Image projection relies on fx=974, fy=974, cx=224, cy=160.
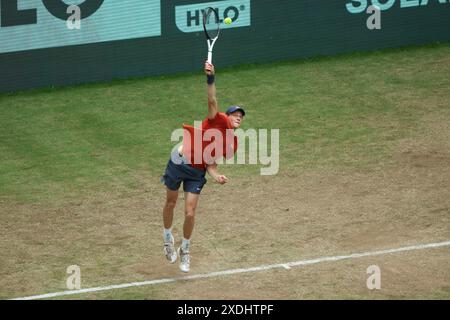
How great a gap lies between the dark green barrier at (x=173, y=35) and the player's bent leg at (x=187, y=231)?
870 cm

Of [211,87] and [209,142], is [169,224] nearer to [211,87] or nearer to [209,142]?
[209,142]

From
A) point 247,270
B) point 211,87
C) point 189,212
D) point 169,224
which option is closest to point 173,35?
point 169,224


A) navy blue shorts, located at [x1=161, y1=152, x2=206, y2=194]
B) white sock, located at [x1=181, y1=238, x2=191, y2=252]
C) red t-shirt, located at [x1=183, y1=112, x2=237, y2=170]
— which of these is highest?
red t-shirt, located at [x1=183, y1=112, x2=237, y2=170]

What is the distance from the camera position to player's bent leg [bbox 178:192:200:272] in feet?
42.0

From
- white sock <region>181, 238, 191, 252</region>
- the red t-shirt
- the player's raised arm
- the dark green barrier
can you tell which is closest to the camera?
the player's raised arm

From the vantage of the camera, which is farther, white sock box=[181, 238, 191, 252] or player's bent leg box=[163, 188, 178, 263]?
player's bent leg box=[163, 188, 178, 263]

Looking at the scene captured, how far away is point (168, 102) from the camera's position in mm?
20109

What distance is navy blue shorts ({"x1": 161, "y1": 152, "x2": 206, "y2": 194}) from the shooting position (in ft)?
42.2

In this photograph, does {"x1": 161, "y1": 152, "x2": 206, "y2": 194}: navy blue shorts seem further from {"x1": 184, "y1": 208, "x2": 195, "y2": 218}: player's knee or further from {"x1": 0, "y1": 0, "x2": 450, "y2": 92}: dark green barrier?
{"x1": 0, "y1": 0, "x2": 450, "y2": 92}: dark green barrier

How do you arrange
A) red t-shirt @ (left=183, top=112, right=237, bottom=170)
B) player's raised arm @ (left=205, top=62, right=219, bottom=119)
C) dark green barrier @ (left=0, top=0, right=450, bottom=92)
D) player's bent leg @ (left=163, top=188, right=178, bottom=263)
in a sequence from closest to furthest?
player's raised arm @ (left=205, top=62, right=219, bottom=119) → red t-shirt @ (left=183, top=112, right=237, bottom=170) → player's bent leg @ (left=163, top=188, right=178, bottom=263) → dark green barrier @ (left=0, top=0, right=450, bottom=92)

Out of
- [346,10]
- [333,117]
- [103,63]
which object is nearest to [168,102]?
[103,63]

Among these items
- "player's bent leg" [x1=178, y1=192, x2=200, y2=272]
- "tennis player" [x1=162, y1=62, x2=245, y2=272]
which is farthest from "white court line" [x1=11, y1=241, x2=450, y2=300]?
"tennis player" [x1=162, y1=62, x2=245, y2=272]

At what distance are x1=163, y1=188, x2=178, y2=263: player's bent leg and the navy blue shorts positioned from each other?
0.12 m

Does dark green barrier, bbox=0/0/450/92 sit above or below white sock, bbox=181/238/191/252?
above
